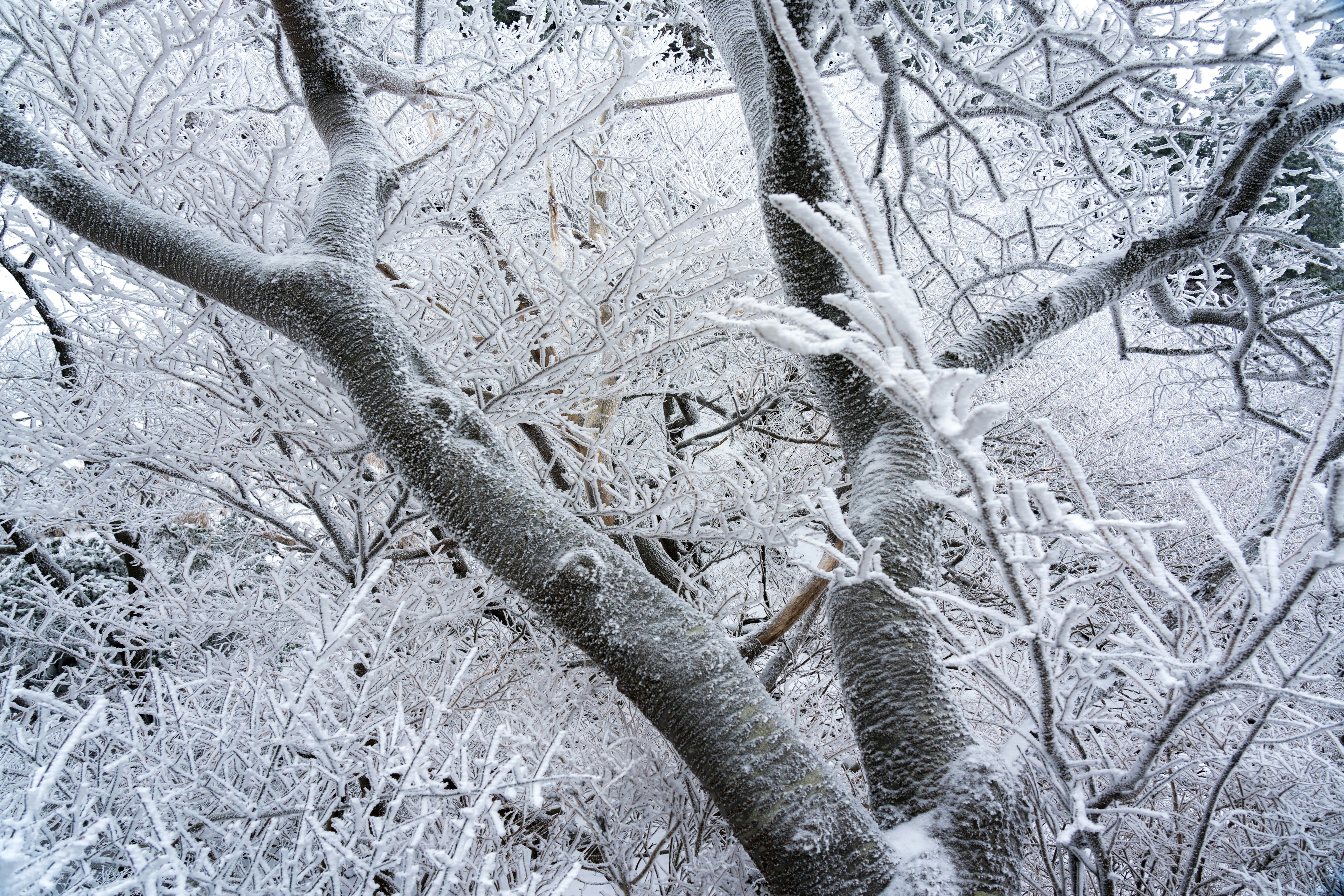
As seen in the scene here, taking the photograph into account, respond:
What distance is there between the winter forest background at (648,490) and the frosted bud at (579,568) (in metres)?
0.02

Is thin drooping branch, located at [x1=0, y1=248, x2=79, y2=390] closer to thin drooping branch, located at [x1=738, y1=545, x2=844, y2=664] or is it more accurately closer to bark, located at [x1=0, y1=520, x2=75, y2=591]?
bark, located at [x1=0, y1=520, x2=75, y2=591]

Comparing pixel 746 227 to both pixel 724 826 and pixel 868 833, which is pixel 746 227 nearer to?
pixel 724 826

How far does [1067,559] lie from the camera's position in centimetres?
373

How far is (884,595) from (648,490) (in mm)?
1659

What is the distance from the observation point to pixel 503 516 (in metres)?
1.61

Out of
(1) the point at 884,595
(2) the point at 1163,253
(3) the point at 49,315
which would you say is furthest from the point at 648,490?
(3) the point at 49,315

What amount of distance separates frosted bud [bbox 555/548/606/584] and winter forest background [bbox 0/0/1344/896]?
16 mm

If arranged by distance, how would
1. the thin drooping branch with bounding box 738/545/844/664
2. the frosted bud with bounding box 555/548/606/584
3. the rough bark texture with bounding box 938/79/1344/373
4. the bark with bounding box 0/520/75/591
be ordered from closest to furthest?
the frosted bud with bounding box 555/548/606/584
the rough bark texture with bounding box 938/79/1344/373
the thin drooping branch with bounding box 738/545/844/664
the bark with bounding box 0/520/75/591

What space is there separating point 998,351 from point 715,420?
14.1 feet

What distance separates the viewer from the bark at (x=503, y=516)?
4.54ft

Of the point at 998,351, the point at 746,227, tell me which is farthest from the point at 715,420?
the point at 998,351

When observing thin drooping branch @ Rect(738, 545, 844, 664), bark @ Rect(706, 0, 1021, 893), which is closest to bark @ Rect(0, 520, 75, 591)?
thin drooping branch @ Rect(738, 545, 844, 664)

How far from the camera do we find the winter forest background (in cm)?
121

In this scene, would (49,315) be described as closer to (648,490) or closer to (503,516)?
(648,490)
